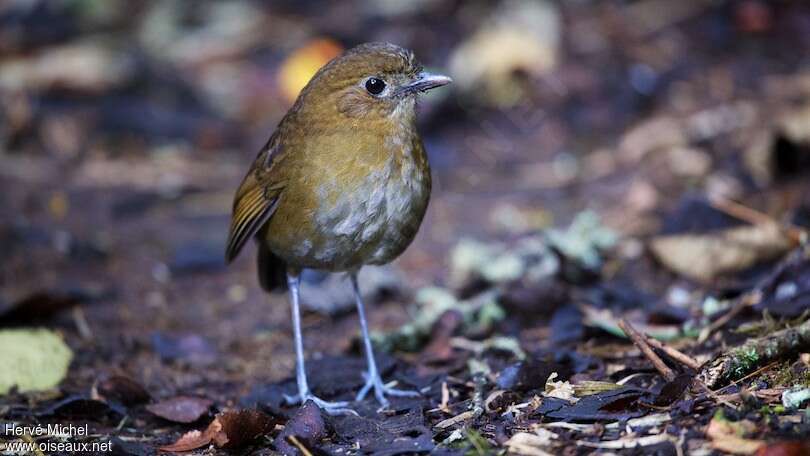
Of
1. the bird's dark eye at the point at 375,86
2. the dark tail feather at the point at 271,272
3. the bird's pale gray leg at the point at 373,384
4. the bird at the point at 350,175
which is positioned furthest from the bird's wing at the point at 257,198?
the bird's pale gray leg at the point at 373,384

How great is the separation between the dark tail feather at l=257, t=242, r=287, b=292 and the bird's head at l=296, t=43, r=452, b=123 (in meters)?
0.93

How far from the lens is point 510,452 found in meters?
3.05

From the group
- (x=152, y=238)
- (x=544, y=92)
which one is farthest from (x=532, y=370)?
(x=544, y=92)

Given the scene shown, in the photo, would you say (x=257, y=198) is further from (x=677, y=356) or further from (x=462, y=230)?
(x=462, y=230)

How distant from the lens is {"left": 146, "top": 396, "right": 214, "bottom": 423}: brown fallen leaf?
12.9 ft

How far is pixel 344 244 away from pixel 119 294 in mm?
2334

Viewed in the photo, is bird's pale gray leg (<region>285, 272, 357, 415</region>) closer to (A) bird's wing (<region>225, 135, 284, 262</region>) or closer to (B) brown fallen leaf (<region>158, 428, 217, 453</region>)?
(A) bird's wing (<region>225, 135, 284, 262</region>)

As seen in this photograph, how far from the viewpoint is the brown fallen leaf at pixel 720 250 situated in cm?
499

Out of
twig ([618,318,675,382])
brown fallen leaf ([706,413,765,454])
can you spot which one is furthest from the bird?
brown fallen leaf ([706,413,765,454])

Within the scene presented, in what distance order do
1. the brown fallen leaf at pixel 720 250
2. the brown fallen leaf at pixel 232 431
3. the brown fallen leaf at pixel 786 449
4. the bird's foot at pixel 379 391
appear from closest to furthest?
the brown fallen leaf at pixel 786 449, the brown fallen leaf at pixel 232 431, the bird's foot at pixel 379 391, the brown fallen leaf at pixel 720 250

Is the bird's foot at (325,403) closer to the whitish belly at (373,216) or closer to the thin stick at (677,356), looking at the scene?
the whitish belly at (373,216)

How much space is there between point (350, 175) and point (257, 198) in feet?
2.00

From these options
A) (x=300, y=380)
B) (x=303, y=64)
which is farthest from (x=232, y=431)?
(x=303, y=64)

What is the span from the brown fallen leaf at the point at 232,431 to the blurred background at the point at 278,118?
1119 millimetres
